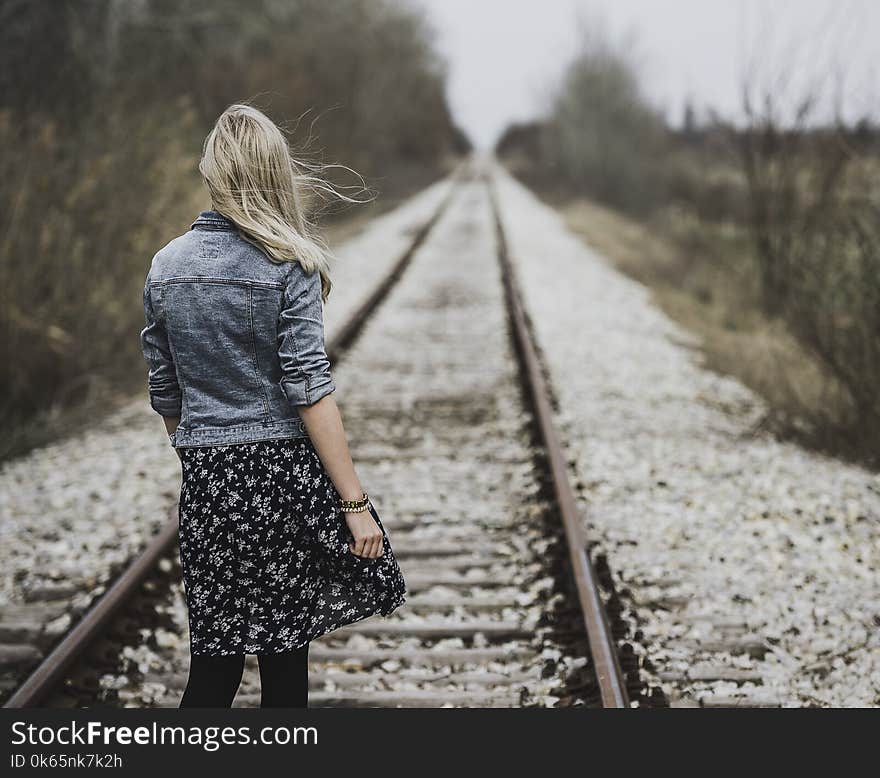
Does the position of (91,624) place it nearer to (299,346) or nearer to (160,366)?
(160,366)

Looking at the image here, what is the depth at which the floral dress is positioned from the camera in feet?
7.37

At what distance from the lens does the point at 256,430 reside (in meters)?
2.23

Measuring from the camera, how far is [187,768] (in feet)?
8.00

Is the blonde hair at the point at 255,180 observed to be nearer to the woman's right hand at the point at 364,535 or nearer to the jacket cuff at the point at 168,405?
the jacket cuff at the point at 168,405

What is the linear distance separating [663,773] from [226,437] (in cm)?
164

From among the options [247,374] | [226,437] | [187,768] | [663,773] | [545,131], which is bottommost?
[663,773]

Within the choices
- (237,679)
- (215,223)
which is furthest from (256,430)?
(237,679)

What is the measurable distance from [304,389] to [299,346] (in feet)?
0.35

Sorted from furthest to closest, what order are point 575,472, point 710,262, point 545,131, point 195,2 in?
point 545,131 → point 195,2 → point 710,262 → point 575,472

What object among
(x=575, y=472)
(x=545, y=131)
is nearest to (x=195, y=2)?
(x=575, y=472)

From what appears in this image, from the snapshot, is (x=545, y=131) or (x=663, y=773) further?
(x=545, y=131)

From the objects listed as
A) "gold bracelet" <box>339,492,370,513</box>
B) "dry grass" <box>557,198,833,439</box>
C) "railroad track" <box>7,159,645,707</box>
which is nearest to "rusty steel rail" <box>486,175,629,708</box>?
"railroad track" <box>7,159,645,707</box>

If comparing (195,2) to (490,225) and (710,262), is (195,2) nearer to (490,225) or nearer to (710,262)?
(490,225)

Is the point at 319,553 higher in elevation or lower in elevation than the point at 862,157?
lower
